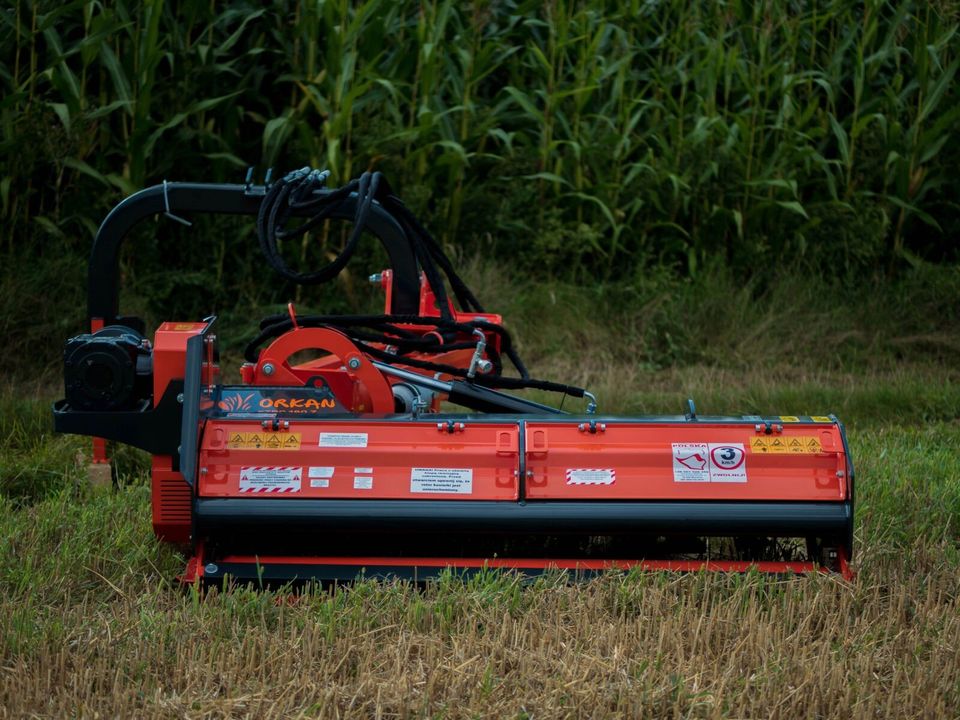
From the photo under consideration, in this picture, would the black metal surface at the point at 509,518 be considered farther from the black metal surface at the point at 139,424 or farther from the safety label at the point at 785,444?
the black metal surface at the point at 139,424

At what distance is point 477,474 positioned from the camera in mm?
3930

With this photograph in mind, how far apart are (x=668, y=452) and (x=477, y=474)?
0.61 metres

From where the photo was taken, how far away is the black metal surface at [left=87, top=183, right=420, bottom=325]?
14.8 feet

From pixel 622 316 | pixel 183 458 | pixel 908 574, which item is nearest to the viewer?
pixel 183 458

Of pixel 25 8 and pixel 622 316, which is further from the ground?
pixel 25 8

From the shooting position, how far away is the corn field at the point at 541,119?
23.9 feet

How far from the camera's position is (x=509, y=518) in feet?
12.6

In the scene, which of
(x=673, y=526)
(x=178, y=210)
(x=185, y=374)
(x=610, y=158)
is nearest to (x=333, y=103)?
(x=610, y=158)

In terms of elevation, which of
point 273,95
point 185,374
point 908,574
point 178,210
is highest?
point 273,95

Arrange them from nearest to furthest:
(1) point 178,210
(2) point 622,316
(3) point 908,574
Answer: (3) point 908,574
(1) point 178,210
(2) point 622,316

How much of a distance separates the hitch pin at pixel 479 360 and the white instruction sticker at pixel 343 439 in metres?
0.62

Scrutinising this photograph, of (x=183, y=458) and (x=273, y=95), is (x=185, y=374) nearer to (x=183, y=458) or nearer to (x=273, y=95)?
(x=183, y=458)

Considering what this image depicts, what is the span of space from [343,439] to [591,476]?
80 cm

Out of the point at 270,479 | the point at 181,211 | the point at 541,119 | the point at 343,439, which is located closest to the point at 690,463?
the point at 343,439
